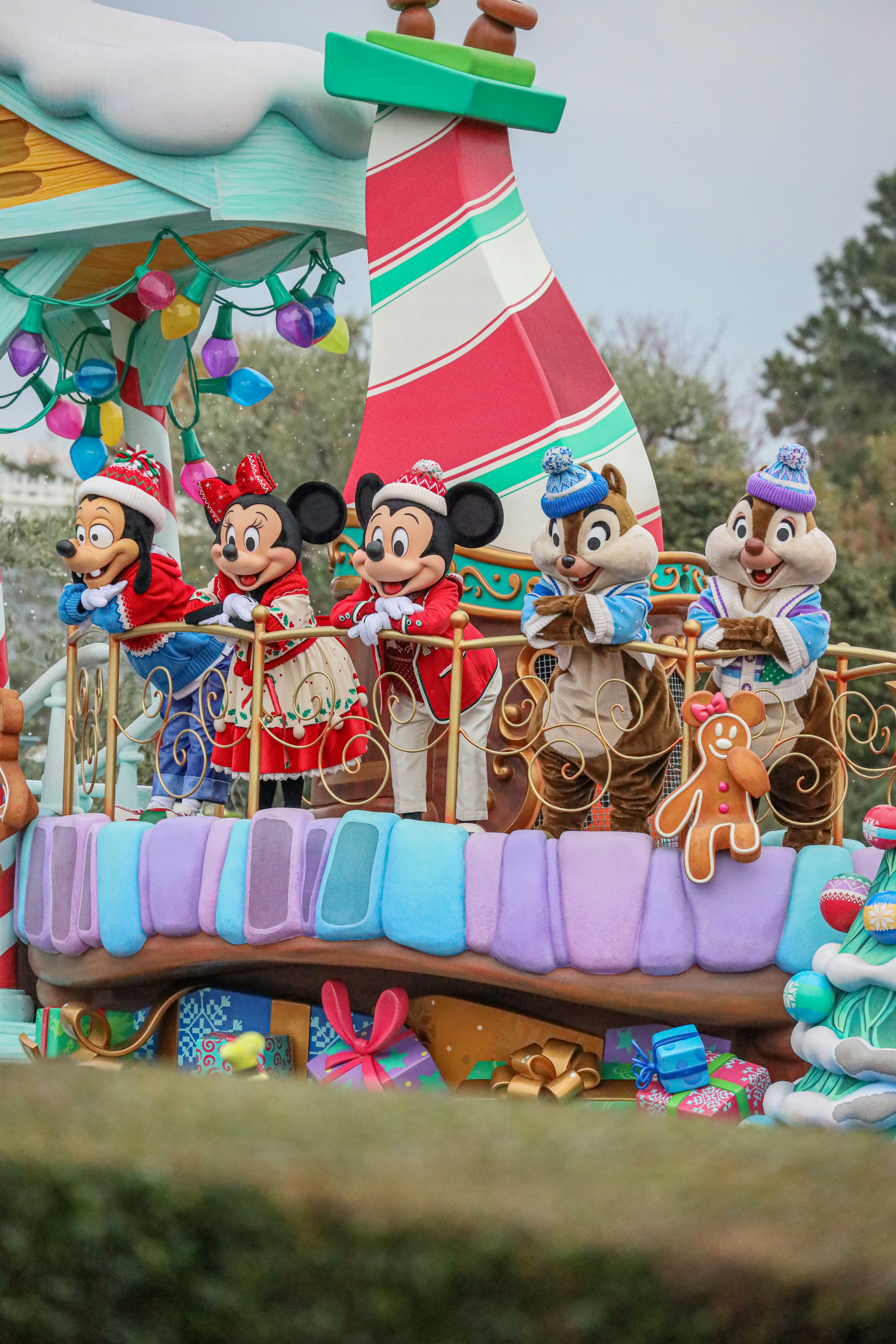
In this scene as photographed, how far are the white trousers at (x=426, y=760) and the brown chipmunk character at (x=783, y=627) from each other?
2.92ft

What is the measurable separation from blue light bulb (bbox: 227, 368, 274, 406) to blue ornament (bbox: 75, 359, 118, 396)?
0.54 m

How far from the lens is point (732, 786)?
413 centimetres

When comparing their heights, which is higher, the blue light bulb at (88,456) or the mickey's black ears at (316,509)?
the blue light bulb at (88,456)

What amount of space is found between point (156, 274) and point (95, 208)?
0.34m

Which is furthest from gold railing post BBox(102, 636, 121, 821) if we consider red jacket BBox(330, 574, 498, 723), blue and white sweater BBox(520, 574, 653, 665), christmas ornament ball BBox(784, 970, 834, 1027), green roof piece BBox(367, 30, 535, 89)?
green roof piece BBox(367, 30, 535, 89)

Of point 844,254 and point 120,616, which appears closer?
point 120,616

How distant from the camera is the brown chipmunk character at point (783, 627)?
4406mm

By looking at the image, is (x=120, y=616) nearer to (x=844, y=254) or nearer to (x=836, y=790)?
(x=836, y=790)

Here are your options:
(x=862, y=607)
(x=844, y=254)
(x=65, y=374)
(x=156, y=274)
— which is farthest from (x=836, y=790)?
(x=844, y=254)

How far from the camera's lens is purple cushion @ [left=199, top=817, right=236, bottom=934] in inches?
183

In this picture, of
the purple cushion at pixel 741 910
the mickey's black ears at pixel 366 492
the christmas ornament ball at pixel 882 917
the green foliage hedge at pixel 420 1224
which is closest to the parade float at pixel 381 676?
the purple cushion at pixel 741 910

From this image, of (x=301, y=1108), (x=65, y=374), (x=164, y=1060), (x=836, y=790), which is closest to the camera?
(x=301, y=1108)

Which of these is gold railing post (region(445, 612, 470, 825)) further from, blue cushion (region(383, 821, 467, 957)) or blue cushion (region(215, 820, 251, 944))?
blue cushion (region(215, 820, 251, 944))

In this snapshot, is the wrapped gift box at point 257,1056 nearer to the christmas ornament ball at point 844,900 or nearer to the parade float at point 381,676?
the parade float at point 381,676
